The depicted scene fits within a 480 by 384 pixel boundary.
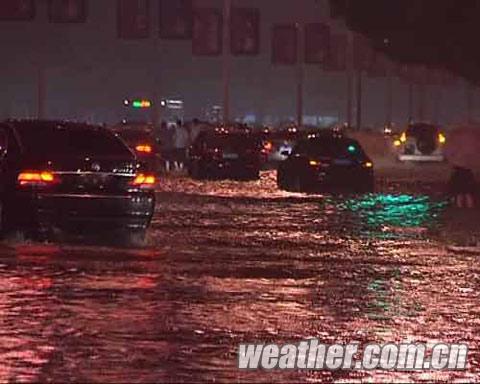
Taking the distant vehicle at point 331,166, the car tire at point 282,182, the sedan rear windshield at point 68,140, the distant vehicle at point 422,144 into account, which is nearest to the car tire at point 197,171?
the car tire at point 282,182

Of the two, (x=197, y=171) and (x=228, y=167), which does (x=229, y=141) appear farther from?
(x=197, y=171)

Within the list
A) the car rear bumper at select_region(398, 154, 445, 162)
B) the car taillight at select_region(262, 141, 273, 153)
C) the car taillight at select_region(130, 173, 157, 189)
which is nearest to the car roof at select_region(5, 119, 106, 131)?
the car taillight at select_region(130, 173, 157, 189)

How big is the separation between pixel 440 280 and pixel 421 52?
174 feet

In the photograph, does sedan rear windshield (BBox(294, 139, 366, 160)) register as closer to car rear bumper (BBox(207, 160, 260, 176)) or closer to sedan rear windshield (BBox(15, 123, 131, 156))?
car rear bumper (BBox(207, 160, 260, 176))

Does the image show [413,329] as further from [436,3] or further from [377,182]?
[436,3]

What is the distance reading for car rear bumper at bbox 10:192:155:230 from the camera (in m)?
19.9

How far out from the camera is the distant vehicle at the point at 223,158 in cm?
4391

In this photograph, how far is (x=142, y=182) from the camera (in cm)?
2039

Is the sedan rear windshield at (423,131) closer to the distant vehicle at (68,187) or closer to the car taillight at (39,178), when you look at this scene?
the distant vehicle at (68,187)

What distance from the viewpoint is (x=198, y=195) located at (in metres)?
35.5

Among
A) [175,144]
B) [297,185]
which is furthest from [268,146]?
[297,185]

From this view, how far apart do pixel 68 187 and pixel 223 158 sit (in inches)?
952

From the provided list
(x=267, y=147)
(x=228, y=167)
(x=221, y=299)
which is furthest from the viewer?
(x=267, y=147)

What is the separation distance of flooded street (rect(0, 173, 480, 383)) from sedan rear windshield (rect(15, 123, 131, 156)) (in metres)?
1.26
